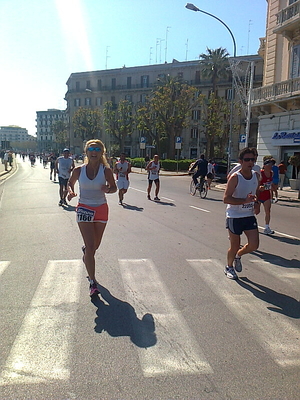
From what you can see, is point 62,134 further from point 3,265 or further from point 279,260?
point 279,260

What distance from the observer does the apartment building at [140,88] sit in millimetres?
64812

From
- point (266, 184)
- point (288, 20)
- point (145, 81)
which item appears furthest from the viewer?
point (145, 81)

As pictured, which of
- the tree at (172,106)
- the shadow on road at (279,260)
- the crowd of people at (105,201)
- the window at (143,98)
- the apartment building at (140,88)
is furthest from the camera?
the window at (143,98)

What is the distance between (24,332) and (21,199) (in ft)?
39.4

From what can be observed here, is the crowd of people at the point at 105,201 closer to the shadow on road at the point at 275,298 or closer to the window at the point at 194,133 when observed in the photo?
the shadow on road at the point at 275,298

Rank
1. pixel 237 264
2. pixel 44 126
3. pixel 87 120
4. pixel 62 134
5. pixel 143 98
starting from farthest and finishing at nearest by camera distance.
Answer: pixel 44 126
pixel 62 134
pixel 143 98
pixel 87 120
pixel 237 264

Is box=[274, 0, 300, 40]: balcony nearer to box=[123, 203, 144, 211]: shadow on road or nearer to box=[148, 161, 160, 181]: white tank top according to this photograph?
box=[148, 161, 160, 181]: white tank top

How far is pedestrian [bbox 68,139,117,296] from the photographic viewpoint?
4.72 meters

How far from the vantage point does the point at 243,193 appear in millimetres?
5297

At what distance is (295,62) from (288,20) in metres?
2.24

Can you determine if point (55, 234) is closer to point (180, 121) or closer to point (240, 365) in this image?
point (240, 365)

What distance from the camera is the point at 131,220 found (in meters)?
10.3

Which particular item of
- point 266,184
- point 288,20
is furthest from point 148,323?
point 288,20

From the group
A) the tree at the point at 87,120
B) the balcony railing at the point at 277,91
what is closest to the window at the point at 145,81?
the tree at the point at 87,120
